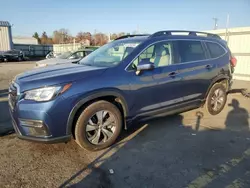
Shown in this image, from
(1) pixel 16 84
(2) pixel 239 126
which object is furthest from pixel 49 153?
(2) pixel 239 126

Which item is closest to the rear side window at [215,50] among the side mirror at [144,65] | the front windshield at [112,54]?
the front windshield at [112,54]

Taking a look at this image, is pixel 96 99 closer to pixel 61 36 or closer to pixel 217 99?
pixel 217 99

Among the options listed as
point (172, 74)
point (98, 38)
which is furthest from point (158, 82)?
point (98, 38)

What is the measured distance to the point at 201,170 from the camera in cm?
291

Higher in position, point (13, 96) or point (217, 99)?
point (13, 96)

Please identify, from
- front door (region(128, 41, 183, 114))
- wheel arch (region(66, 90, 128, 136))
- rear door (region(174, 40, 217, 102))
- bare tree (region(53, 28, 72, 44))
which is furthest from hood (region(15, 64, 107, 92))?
bare tree (region(53, 28, 72, 44))

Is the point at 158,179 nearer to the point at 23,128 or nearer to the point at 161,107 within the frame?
the point at 161,107

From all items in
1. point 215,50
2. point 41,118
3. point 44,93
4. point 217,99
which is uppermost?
point 215,50

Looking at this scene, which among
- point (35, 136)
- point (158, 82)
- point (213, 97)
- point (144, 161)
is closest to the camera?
point (35, 136)

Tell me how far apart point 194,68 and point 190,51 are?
375 mm

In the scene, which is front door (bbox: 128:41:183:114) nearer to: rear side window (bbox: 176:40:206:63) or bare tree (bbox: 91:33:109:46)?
rear side window (bbox: 176:40:206:63)

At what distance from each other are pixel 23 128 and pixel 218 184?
2.74m

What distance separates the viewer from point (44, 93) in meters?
2.91

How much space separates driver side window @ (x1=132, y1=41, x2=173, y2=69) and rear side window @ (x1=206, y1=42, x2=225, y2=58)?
4.25ft
